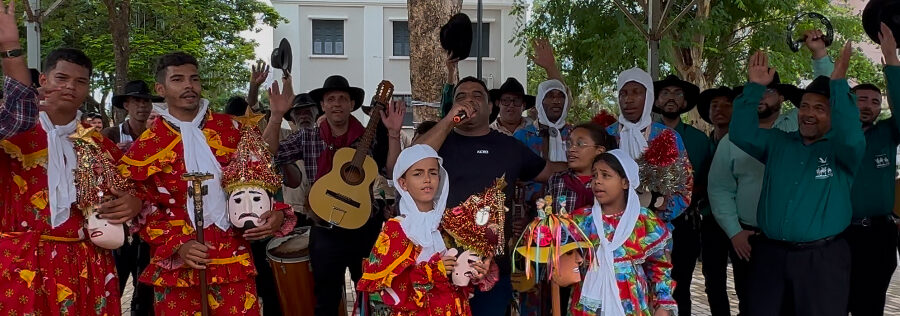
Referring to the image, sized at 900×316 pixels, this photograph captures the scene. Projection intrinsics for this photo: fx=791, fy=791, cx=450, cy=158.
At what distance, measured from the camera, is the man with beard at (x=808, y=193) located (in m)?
4.63

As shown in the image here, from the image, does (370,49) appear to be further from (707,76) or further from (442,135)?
(442,135)

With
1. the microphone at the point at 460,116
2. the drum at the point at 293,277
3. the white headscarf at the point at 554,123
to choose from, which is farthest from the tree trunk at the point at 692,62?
the microphone at the point at 460,116

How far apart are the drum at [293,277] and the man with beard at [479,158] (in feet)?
5.20

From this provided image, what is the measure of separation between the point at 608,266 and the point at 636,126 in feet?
5.28

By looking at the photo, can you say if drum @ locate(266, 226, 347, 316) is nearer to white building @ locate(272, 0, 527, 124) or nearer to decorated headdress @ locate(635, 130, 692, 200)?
decorated headdress @ locate(635, 130, 692, 200)

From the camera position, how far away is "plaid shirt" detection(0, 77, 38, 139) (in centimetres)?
348

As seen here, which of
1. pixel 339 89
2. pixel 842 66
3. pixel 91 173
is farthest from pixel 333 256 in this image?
pixel 842 66

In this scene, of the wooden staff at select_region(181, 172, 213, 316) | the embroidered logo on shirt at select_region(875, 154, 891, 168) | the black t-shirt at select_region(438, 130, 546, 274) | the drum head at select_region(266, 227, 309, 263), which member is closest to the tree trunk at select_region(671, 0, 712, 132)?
the embroidered logo on shirt at select_region(875, 154, 891, 168)

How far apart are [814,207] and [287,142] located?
3.52 m

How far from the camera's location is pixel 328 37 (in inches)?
1206

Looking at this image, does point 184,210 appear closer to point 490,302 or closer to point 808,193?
point 490,302

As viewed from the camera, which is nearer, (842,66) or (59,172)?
(59,172)

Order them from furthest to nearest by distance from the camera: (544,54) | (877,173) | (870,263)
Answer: (544,54)
(870,263)
(877,173)

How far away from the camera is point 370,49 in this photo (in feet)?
99.5
